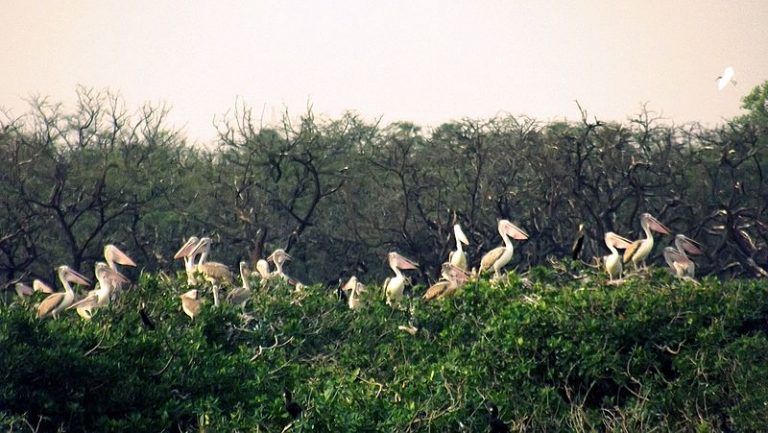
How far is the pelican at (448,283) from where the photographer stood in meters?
13.6

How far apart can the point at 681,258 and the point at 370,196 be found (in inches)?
535

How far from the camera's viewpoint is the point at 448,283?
1431cm

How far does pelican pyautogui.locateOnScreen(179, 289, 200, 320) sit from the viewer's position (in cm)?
1078

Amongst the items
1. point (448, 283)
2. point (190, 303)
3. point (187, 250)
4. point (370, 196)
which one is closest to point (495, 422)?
point (190, 303)

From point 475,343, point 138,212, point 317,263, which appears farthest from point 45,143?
point 475,343

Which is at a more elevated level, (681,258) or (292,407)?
(292,407)

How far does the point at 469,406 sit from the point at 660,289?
230cm

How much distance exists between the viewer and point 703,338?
385 inches

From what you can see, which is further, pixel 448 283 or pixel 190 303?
pixel 448 283

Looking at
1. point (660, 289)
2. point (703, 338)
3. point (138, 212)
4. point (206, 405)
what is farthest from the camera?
point (138, 212)

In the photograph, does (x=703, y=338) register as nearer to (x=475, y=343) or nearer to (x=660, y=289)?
(x=660, y=289)

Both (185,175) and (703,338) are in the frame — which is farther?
(185,175)

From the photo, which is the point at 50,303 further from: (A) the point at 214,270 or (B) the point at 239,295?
(A) the point at 214,270

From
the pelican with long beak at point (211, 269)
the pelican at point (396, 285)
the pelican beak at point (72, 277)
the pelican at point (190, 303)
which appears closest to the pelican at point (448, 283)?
the pelican at point (396, 285)
